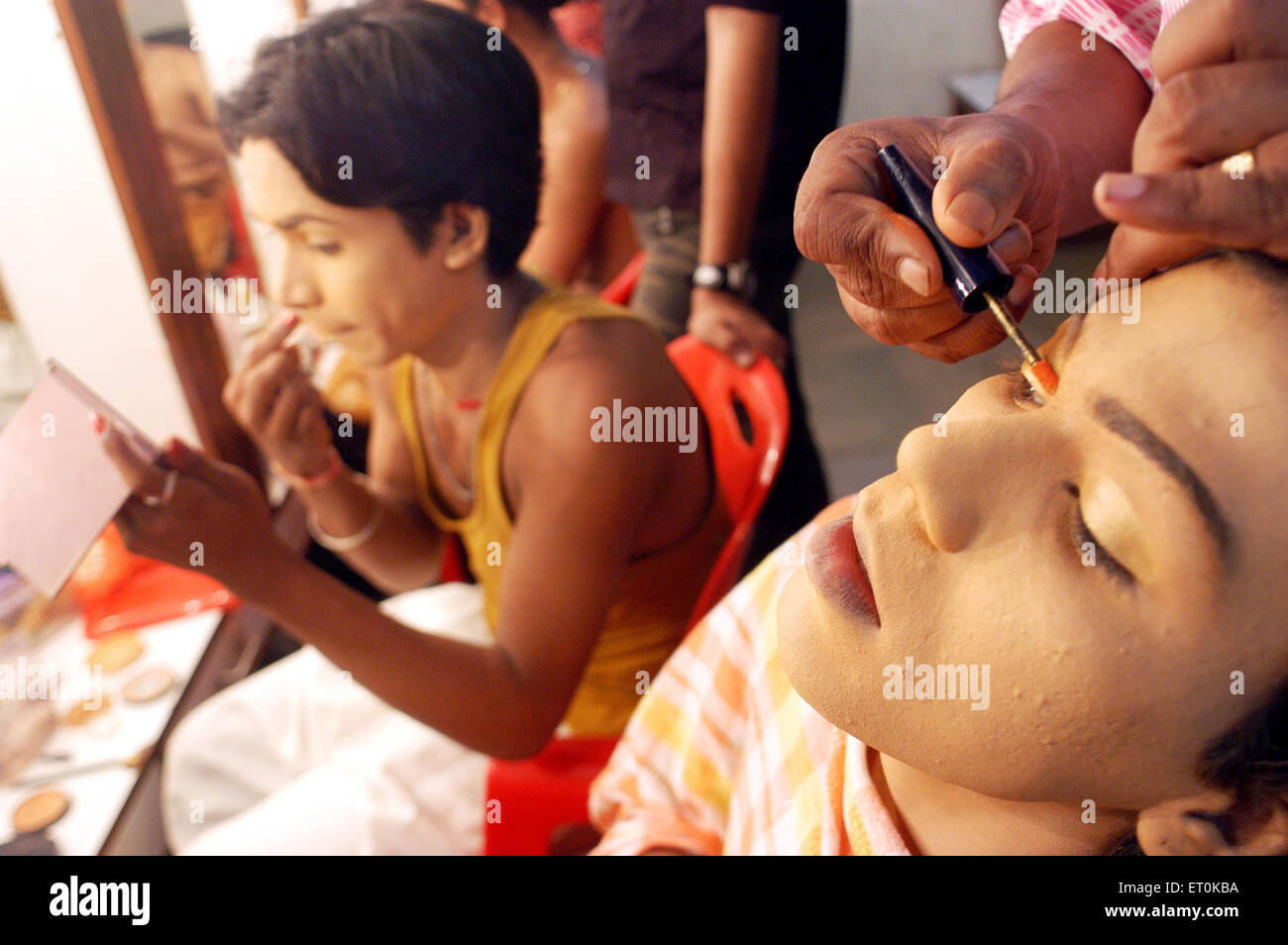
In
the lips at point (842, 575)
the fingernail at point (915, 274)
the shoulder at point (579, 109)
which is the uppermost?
the shoulder at point (579, 109)

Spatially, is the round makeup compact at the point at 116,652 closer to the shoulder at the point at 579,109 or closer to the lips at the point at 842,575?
the shoulder at the point at 579,109

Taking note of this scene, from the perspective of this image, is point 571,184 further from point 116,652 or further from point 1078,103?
point 116,652

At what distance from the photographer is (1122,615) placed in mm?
380

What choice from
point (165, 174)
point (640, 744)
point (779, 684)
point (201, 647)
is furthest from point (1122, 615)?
point (165, 174)

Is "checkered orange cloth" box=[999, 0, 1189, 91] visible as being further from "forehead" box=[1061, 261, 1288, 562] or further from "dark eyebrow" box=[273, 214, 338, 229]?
"dark eyebrow" box=[273, 214, 338, 229]

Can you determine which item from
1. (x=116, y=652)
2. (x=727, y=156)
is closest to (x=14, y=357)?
(x=116, y=652)

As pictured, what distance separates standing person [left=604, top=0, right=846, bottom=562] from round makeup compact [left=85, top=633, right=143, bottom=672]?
82 cm

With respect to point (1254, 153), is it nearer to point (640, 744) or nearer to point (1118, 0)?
point (1118, 0)

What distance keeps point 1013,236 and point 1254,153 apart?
10 centimetres

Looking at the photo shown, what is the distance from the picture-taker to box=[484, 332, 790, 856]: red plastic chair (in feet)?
3.02

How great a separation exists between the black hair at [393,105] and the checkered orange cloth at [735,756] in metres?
0.46

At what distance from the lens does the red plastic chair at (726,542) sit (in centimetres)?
92

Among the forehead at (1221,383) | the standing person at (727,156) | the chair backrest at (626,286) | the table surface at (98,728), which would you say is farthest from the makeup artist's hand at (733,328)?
the table surface at (98,728)
